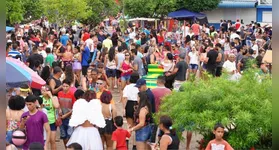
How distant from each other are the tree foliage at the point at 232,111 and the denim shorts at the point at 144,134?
710 millimetres

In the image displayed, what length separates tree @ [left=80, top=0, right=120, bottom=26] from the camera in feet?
123

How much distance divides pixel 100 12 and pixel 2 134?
35039 millimetres

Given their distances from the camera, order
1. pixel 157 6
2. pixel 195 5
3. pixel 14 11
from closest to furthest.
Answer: pixel 14 11 → pixel 157 6 → pixel 195 5

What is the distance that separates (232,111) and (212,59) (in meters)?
8.79

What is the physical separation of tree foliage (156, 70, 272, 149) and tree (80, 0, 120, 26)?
1092 inches

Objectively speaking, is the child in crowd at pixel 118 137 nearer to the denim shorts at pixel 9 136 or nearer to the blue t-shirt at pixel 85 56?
the denim shorts at pixel 9 136

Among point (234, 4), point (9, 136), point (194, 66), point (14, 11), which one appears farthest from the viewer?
point (234, 4)

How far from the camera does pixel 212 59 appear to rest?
17.5 m

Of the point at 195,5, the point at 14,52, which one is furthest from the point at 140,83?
the point at 195,5

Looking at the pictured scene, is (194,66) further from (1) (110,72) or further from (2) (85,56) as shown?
(2) (85,56)

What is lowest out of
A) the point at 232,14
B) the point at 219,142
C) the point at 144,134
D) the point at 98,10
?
the point at 144,134

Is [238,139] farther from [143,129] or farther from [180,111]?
[143,129]

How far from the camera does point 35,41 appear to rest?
75.2 ft

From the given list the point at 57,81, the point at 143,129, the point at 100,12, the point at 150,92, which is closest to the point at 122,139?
the point at 143,129
